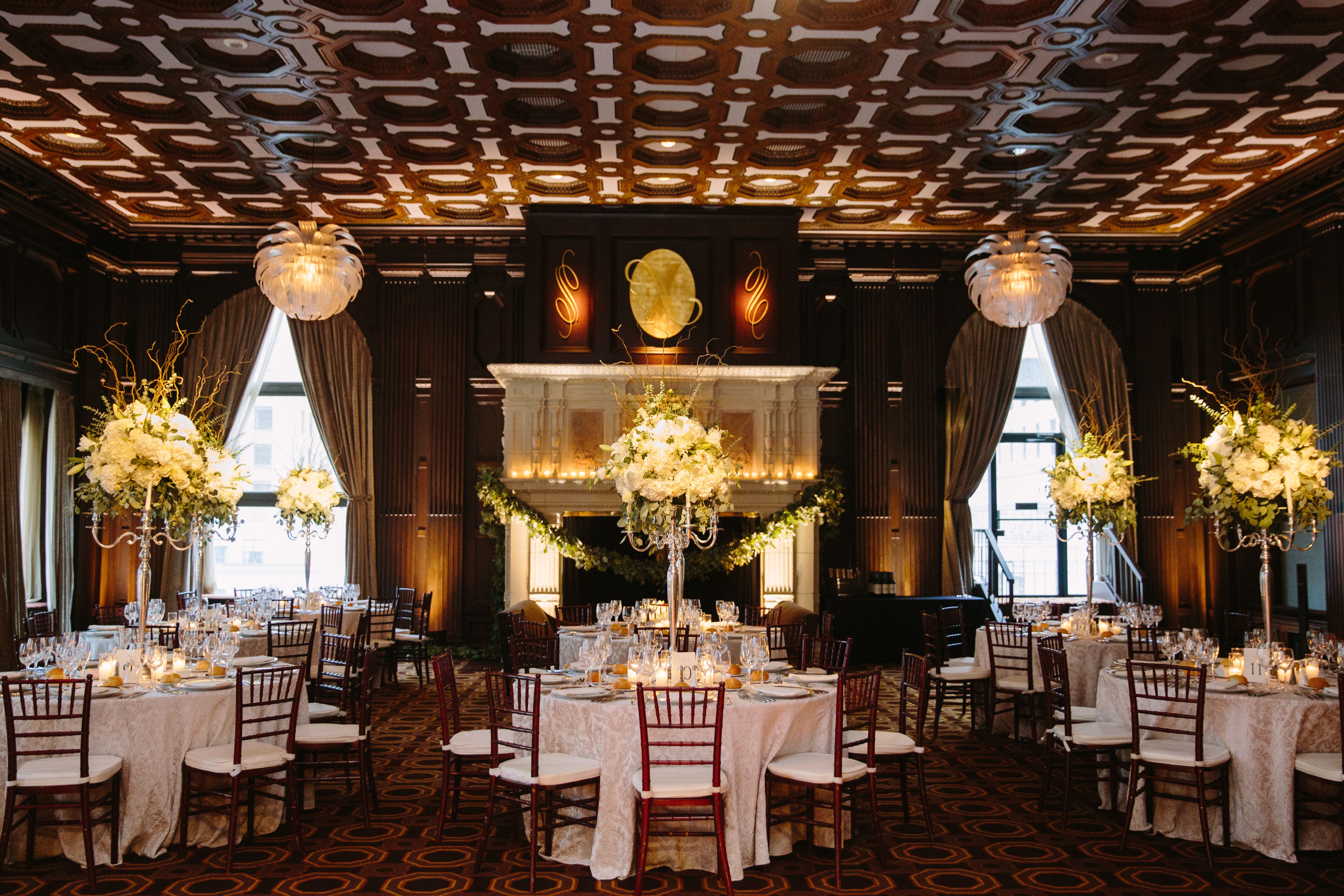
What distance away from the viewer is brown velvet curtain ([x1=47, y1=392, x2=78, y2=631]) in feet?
39.4

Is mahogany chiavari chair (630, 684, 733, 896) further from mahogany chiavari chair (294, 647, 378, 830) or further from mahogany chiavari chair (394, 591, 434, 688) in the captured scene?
mahogany chiavari chair (394, 591, 434, 688)

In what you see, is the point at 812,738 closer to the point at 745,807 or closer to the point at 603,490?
the point at 745,807

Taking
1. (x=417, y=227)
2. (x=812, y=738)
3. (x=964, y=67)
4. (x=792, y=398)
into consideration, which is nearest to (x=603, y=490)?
(x=792, y=398)

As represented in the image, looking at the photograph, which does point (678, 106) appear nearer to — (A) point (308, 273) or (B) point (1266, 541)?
(A) point (308, 273)

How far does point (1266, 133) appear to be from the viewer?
10.1 metres

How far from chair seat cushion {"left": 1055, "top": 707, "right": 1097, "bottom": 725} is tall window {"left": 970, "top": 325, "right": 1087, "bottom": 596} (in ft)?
24.5

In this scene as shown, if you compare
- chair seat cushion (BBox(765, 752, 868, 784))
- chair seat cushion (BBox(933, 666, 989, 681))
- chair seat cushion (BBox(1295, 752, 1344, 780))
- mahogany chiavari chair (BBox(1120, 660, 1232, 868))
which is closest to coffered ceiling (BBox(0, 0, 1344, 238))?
mahogany chiavari chair (BBox(1120, 660, 1232, 868))

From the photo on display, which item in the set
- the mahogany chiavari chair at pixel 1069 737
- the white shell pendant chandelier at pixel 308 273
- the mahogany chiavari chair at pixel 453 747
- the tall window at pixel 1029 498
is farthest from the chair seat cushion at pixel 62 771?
the tall window at pixel 1029 498

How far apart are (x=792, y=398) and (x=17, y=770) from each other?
29.8ft

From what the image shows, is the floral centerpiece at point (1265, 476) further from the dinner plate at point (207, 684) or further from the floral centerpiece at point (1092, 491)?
the dinner plate at point (207, 684)

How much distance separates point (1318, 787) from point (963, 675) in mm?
3215

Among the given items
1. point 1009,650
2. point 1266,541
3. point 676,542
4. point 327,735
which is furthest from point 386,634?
point 1266,541

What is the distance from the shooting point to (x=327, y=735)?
5.83 metres

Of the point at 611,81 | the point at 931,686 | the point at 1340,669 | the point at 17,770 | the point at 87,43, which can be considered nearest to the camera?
the point at 17,770
